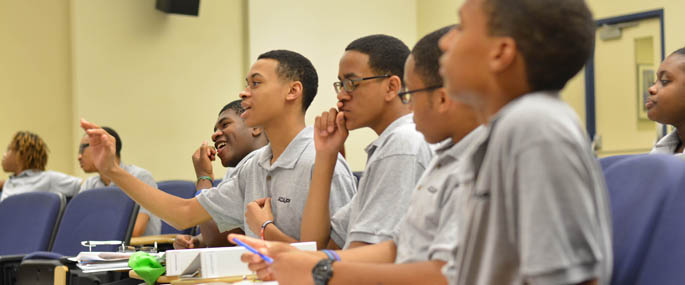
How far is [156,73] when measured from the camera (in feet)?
22.2

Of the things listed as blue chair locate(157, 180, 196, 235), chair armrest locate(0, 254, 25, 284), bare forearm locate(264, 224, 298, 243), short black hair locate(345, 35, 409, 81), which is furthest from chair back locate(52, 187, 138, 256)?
short black hair locate(345, 35, 409, 81)

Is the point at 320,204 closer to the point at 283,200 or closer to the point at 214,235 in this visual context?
the point at 283,200

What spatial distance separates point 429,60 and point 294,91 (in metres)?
1.04

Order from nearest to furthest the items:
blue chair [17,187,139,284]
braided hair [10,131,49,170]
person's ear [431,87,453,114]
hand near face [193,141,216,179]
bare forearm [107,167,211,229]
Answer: person's ear [431,87,453,114] → bare forearm [107,167,211,229] → blue chair [17,187,139,284] → hand near face [193,141,216,179] → braided hair [10,131,49,170]

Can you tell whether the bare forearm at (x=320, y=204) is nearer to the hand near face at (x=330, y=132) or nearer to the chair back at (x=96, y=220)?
the hand near face at (x=330, y=132)

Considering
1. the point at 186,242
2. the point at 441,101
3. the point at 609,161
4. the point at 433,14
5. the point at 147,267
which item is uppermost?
the point at 433,14

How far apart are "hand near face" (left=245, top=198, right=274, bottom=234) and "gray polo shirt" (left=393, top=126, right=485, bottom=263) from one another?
0.88 meters

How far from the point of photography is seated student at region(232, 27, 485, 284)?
49.1 inches

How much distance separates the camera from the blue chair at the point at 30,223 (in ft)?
13.8

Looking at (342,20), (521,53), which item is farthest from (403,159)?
(342,20)

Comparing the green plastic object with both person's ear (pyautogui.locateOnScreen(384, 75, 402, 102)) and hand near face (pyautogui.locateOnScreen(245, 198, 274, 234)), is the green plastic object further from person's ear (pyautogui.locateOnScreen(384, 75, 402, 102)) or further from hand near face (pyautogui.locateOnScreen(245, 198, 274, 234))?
person's ear (pyautogui.locateOnScreen(384, 75, 402, 102))

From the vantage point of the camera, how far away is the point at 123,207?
380 cm

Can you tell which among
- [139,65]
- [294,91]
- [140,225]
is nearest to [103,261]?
[294,91]

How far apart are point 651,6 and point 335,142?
5.49 m
